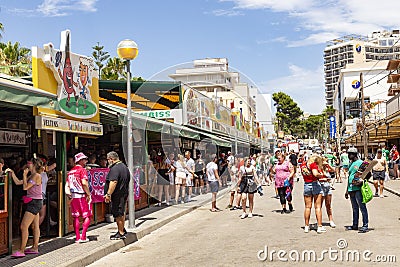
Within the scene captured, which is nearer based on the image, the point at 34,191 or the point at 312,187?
the point at 34,191

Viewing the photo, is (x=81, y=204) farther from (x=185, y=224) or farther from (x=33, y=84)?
(x=185, y=224)

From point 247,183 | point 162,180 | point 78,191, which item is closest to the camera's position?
point 78,191

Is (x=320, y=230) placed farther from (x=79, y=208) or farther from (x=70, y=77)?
(x=70, y=77)

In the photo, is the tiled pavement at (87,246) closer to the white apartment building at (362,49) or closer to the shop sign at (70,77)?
the shop sign at (70,77)

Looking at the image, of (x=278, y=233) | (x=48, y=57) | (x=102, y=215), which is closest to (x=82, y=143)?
(x=102, y=215)

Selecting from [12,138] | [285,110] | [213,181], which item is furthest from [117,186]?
[285,110]

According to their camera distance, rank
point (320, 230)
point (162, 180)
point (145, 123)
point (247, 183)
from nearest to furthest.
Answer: point (320, 230), point (247, 183), point (145, 123), point (162, 180)

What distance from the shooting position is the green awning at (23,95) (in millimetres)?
7828

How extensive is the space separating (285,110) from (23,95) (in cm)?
8622

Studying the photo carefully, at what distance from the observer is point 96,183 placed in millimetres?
12234

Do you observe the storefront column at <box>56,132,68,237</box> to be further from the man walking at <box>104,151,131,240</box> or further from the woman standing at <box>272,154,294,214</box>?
the woman standing at <box>272,154,294,214</box>

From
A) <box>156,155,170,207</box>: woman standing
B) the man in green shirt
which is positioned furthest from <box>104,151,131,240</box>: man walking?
<box>156,155,170,207</box>: woman standing

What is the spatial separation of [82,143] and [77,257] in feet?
28.2

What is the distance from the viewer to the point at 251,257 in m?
8.20
